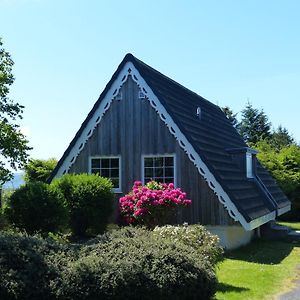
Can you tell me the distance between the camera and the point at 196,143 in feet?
55.9

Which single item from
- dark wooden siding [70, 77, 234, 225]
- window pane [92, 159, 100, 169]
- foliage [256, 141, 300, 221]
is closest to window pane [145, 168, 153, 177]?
dark wooden siding [70, 77, 234, 225]

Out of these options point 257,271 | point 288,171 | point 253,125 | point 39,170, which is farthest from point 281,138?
point 257,271

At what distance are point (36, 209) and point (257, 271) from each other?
6219 mm

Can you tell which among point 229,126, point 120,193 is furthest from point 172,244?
point 229,126

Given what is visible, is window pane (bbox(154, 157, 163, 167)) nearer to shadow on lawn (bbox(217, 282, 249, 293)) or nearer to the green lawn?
the green lawn

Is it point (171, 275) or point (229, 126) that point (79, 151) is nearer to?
point (229, 126)

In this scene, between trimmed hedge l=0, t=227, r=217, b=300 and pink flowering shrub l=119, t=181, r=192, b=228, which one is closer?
trimmed hedge l=0, t=227, r=217, b=300

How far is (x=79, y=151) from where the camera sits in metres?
19.2

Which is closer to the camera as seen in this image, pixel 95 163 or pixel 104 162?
pixel 104 162

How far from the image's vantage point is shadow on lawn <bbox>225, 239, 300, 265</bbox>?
50.3 feet

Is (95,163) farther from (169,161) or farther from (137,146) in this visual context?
(169,161)

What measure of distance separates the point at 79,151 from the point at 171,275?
39.8 feet

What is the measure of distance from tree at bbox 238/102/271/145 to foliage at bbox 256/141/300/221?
992 inches

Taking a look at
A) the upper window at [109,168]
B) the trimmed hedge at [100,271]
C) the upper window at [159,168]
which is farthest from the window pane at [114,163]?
the trimmed hedge at [100,271]
